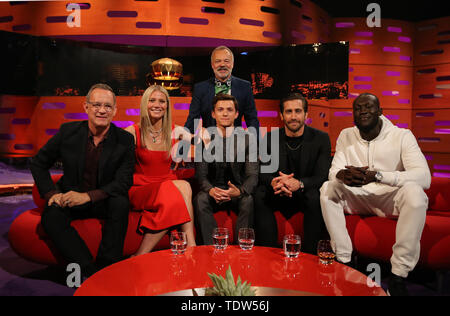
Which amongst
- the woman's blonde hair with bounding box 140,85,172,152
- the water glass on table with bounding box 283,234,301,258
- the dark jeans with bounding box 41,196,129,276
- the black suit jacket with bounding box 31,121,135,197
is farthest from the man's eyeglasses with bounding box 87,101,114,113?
the water glass on table with bounding box 283,234,301,258

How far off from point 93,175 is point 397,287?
6.78ft

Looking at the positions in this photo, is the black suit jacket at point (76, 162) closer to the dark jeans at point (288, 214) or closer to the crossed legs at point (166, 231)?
the crossed legs at point (166, 231)

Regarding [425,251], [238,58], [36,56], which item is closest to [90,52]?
[36,56]

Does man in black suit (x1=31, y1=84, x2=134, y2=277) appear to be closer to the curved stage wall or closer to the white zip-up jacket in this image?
the white zip-up jacket

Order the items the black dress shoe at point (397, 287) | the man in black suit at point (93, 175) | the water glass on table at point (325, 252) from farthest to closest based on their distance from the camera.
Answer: the man in black suit at point (93, 175) → the black dress shoe at point (397, 287) → the water glass on table at point (325, 252)

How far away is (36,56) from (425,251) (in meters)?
6.10

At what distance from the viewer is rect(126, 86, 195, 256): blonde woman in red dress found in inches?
97.8

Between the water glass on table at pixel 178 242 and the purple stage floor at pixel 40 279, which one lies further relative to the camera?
the purple stage floor at pixel 40 279

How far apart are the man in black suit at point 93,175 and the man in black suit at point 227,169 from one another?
1.85ft

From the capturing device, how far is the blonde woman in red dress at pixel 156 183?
2484 mm

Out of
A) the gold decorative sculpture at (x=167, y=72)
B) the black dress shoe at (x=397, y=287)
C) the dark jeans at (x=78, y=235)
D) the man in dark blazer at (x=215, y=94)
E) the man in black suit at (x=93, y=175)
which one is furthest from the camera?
the gold decorative sculpture at (x=167, y=72)

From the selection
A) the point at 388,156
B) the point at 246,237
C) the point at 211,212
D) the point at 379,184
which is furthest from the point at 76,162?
the point at 388,156

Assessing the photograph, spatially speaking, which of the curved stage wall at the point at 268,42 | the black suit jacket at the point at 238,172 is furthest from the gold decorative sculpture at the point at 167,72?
the black suit jacket at the point at 238,172
